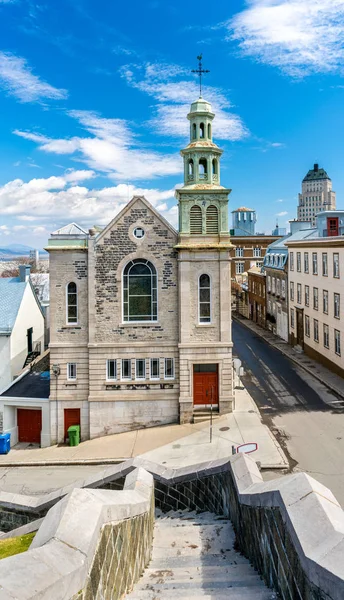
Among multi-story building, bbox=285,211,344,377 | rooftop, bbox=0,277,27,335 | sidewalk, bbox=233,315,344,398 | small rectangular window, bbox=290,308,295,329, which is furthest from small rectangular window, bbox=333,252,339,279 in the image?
rooftop, bbox=0,277,27,335

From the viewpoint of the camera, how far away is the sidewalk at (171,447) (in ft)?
67.9

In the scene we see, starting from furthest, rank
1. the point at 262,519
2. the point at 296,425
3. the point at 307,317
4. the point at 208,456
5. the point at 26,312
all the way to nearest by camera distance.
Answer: the point at 307,317 < the point at 26,312 < the point at 296,425 < the point at 208,456 < the point at 262,519

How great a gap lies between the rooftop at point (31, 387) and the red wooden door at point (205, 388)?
28.7 ft

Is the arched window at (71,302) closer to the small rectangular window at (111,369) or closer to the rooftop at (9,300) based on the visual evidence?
the small rectangular window at (111,369)

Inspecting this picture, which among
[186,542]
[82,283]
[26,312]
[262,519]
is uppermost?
[82,283]

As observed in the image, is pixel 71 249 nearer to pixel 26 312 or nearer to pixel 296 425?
pixel 26 312

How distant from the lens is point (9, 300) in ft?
103

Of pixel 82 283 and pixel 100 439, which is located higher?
pixel 82 283

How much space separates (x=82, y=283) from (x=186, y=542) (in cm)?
1799

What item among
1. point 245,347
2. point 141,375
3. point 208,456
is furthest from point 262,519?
point 245,347

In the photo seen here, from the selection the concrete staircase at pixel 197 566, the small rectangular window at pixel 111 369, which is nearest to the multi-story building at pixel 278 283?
the small rectangular window at pixel 111 369

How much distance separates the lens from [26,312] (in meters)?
32.1

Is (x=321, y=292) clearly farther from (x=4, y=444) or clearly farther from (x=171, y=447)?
(x=4, y=444)

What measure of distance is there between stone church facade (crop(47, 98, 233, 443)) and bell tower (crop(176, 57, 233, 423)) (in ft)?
0.19
